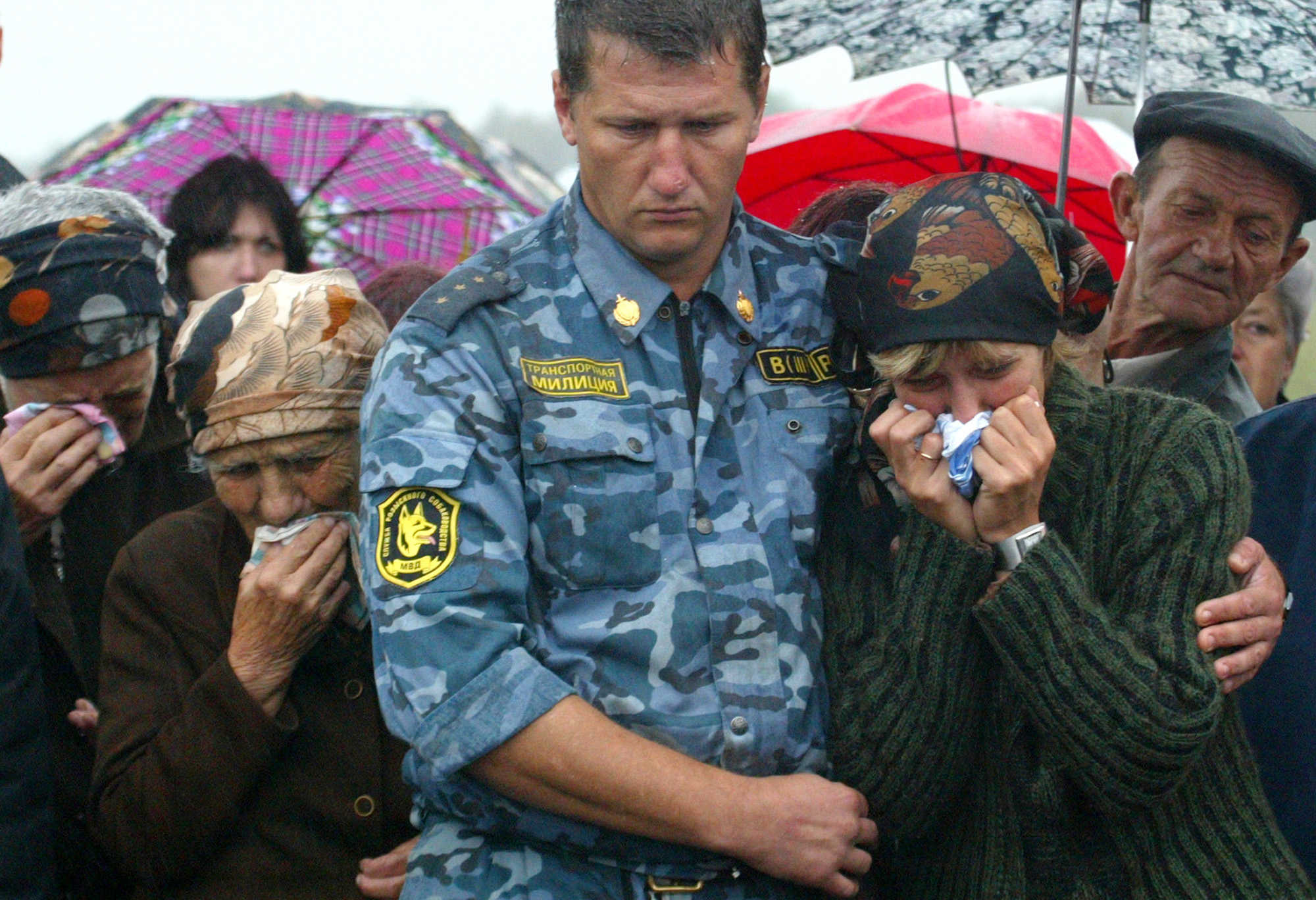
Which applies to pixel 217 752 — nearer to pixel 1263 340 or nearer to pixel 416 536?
pixel 416 536

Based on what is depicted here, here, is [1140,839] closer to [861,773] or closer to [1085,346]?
[861,773]

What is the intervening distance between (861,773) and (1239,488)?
0.84 m

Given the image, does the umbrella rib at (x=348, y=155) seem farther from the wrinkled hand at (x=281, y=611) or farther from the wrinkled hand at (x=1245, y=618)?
the wrinkled hand at (x=1245, y=618)

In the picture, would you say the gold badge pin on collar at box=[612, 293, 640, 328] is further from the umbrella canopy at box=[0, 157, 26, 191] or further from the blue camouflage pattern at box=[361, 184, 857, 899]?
the umbrella canopy at box=[0, 157, 26, 191]

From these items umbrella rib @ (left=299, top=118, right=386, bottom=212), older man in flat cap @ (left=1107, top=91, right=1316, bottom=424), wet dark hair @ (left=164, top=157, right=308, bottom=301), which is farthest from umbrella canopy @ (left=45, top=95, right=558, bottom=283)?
older man in flat cap @ (left=1107, top=91, right=1316, bottom=424)

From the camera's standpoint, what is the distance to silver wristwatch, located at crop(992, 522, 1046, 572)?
7.71 ft

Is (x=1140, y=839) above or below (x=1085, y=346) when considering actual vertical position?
below

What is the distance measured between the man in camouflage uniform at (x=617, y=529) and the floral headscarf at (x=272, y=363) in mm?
588

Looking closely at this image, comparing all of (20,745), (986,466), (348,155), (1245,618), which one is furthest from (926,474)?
(348,155)

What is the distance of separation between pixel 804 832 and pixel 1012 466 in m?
0.72

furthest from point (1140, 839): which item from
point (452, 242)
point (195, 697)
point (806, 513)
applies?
point (452, 242)

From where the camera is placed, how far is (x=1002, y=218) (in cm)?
240

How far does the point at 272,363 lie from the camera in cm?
292

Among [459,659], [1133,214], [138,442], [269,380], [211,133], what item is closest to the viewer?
[459,659]
